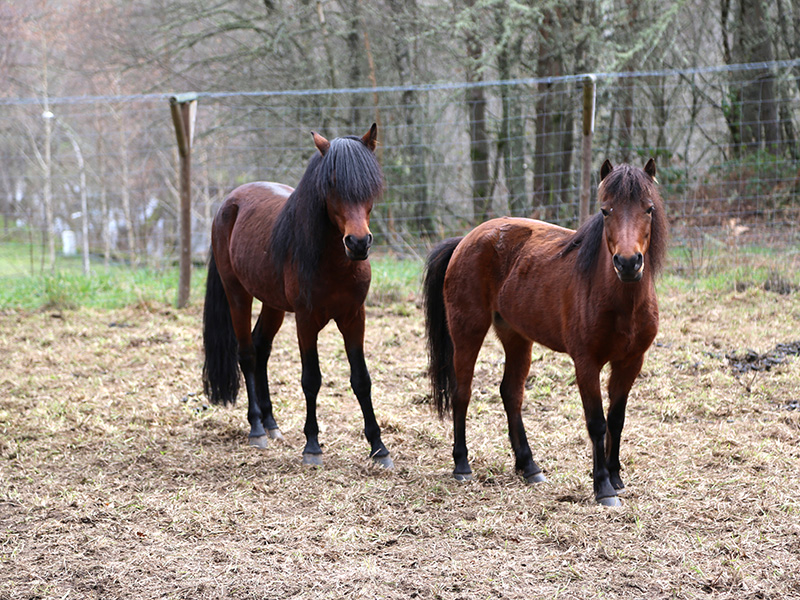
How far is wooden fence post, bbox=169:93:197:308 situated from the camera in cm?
762

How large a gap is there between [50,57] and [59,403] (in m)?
11.7

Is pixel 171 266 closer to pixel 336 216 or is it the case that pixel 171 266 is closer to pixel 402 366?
pixel 402 366

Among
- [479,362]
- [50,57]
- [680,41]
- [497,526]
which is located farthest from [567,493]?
[50,57]

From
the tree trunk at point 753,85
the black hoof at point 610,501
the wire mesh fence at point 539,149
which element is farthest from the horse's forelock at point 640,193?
the tree trunk at point 753,85

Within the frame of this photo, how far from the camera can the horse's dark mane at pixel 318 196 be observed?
371cm

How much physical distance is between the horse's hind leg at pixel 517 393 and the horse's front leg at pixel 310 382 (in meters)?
1.05

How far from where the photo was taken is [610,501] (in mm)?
3246

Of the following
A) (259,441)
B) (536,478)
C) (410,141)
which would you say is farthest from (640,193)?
(410,141)

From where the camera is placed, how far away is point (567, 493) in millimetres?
3430

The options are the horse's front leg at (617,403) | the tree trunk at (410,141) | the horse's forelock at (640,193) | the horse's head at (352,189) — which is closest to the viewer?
the horse's forelock at (640,193)

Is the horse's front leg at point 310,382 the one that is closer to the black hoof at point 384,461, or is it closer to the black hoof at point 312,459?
the black hoof at point 312,459

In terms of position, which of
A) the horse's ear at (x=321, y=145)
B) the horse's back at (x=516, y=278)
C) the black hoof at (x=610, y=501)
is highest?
the horse's ear at (x=321, y=145)

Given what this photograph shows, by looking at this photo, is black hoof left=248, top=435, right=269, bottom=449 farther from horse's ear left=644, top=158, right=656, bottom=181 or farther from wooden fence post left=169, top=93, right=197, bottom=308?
wooden fence post left=169, top=93, right=197, bottom=308

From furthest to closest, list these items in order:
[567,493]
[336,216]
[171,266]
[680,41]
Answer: [680,41] → [171,266] → [336,216] → [567,493]
